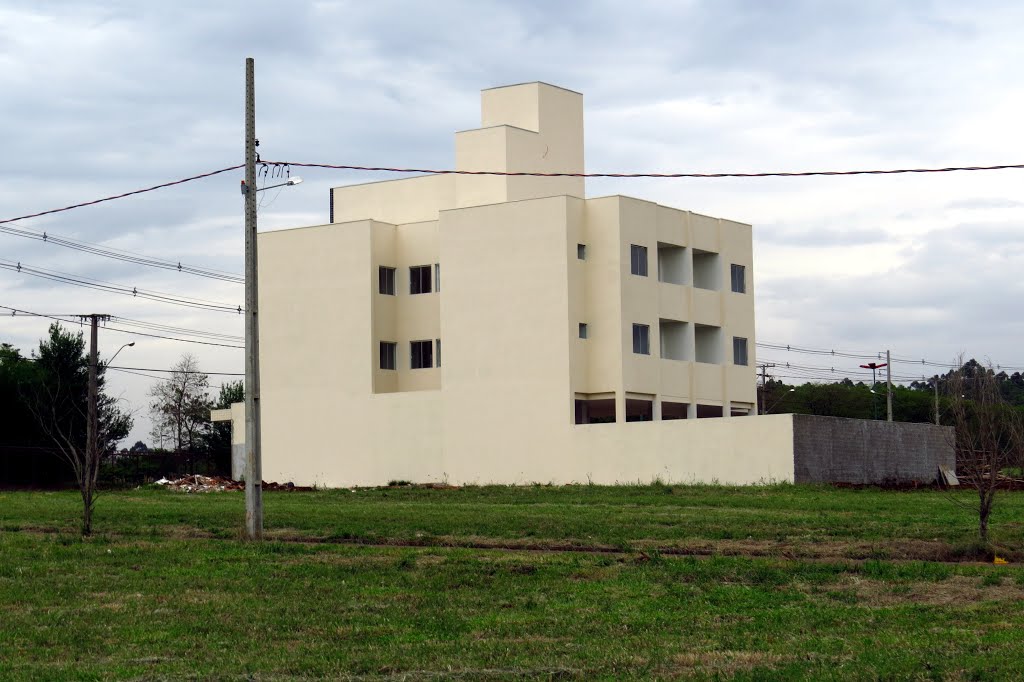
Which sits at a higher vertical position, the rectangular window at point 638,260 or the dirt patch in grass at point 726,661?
→ the rectangular window at point 638,260

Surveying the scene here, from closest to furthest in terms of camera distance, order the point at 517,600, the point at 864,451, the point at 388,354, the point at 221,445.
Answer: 1. the point at 517,600
2. the point at 864,451
3. the point at 388,354
4. the point at 221,445

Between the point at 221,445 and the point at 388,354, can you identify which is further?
the point at 221,445

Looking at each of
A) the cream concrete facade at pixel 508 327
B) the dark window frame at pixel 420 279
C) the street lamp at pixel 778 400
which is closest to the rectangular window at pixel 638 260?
the cream concrete facade at pixel 508 327

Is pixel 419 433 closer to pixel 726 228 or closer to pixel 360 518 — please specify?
pixel 726 228

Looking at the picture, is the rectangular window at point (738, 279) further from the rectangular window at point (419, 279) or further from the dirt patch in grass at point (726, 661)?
the dirt patch in grass at point (726, 661)

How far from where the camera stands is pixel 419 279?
61344 millimetres

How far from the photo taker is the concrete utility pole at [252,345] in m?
24.0

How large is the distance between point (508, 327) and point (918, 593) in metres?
40.1

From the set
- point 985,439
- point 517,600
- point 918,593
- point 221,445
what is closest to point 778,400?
point 221,445

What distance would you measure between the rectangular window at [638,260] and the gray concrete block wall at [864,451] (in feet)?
38.9

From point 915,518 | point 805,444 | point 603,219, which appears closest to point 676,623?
point 915,518

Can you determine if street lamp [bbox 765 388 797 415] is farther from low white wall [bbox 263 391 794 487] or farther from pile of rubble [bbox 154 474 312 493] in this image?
pile of rubble [bbox 154 474 312 493]

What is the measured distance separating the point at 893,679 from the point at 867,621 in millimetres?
2932

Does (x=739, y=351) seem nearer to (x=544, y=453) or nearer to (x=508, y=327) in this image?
(x=508, y=327)
